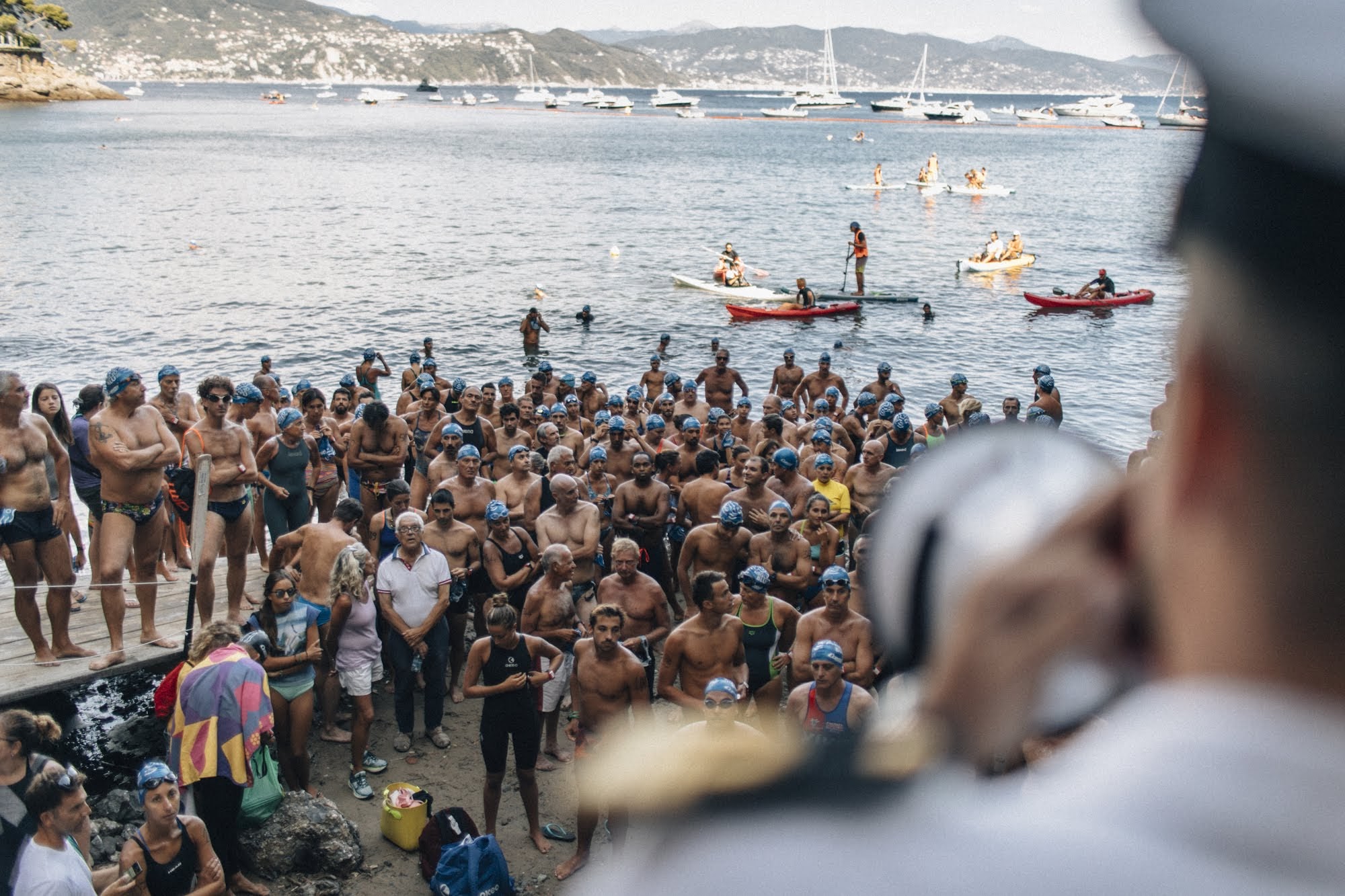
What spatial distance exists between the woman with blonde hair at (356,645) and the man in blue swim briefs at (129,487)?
1.72 m

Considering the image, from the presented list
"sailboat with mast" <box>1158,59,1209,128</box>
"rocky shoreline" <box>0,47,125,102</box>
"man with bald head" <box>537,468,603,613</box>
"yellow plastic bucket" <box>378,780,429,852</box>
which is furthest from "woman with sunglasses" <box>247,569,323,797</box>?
"rocky shoreline" <box>0,47,125,102</box>

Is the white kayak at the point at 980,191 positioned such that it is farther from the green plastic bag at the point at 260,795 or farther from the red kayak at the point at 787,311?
the green plastic bag at the point at 260,795

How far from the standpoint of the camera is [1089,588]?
75cm

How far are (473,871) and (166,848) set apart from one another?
6.55 ft

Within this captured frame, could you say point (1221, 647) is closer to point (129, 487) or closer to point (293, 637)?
point (293, 637)

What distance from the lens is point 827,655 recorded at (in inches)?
298

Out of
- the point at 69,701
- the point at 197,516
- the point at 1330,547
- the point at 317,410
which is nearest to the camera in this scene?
the point at 1330,547

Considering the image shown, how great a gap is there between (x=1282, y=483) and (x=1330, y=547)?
1.3 inches

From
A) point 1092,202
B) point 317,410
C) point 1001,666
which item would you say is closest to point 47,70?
point 1092,202

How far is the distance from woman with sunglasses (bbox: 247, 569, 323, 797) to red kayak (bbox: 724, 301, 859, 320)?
26.0 meters

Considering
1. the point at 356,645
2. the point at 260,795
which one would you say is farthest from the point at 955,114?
the point at 260,795

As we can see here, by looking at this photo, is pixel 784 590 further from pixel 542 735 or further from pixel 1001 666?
pixel 1001 666

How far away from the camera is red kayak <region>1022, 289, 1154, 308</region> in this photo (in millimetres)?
32625

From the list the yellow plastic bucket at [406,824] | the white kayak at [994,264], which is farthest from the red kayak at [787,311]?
the yellow plastic bucket at [406,824]
